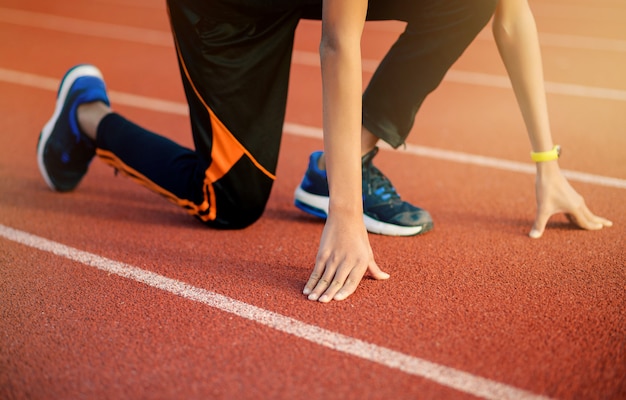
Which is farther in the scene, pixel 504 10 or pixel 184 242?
pixel 184 242

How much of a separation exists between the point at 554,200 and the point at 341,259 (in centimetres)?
101

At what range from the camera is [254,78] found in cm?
278

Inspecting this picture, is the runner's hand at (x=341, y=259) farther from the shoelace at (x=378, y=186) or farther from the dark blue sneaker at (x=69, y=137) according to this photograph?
the dark blue sneaker at (x=69, y=137)

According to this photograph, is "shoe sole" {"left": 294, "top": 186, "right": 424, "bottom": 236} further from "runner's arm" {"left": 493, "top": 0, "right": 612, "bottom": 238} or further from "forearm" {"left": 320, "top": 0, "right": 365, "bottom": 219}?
"forearm" {"left": 320, "top": 0, "right": 365, "bottom": 219}

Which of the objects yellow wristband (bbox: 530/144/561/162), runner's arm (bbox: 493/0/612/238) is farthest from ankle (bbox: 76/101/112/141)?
yellow wristband (bbox: 530/144/561/162)

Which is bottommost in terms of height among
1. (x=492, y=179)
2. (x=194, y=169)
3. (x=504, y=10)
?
(x=492, y=179)

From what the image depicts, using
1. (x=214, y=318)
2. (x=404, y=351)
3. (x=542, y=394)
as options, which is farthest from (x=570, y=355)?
(x=214, y=318)

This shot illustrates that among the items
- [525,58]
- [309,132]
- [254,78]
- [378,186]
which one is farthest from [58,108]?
[525,58]

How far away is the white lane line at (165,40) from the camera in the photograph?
17.5ft

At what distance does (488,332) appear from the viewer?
6.97 feet

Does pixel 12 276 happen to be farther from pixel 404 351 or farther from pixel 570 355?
pixel 570 355

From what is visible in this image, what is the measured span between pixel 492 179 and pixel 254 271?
1.57m

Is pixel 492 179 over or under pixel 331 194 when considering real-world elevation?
under

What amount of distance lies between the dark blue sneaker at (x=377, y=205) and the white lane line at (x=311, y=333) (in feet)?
2.55
